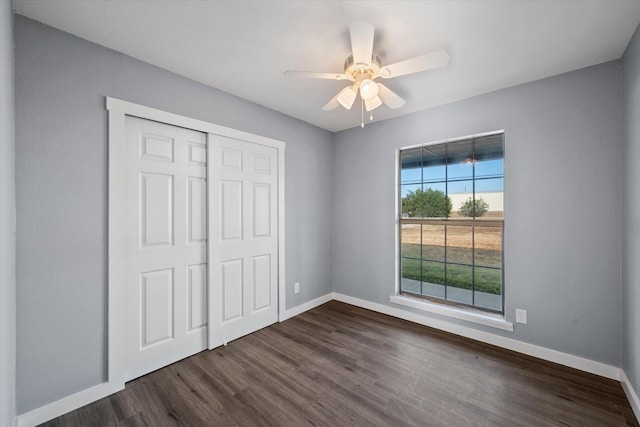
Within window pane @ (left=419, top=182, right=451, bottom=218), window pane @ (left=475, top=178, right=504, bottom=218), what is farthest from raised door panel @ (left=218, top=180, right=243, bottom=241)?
window pane @ (left=475, top=178, right=504, bottom=218)

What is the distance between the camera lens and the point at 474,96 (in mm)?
2650

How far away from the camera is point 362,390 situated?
1902 mm

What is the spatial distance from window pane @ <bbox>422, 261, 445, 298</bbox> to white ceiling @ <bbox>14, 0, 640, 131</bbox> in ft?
6.44

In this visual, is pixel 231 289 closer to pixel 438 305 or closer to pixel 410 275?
pixel 410 275

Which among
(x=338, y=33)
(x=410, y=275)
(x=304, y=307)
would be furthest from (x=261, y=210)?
(x=410, y=275)

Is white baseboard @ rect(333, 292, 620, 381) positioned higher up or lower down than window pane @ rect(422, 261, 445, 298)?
lower down

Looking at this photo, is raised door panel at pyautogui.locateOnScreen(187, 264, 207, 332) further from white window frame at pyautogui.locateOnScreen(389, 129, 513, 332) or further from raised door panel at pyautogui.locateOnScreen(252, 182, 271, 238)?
white window frame at pyautogui.locateOnScreen(389, 129, 513, 332)

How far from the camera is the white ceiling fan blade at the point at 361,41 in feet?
4.78

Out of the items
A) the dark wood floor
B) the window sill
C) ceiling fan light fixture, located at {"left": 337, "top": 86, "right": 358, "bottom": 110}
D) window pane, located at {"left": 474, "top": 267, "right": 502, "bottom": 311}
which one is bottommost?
the dark wood floor

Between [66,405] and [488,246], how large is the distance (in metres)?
3.69

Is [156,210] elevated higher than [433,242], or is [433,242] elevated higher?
[156,210]

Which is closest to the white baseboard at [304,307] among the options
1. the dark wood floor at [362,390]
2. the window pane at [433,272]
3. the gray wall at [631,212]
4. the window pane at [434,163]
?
the dark wood floor at [362,390]

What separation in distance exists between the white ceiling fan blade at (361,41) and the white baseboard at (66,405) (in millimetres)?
2852

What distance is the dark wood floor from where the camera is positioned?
5.42ft
